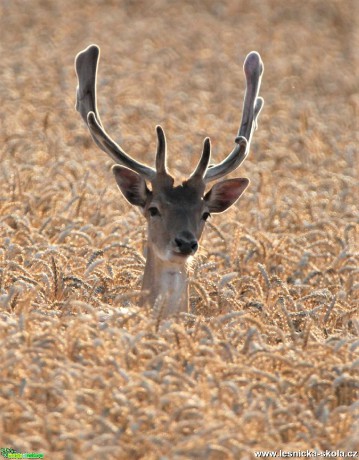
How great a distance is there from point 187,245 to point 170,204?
512mm

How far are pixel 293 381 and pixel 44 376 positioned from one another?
1.56 metres

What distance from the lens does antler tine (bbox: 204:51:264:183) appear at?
Result: 9758 millimetres

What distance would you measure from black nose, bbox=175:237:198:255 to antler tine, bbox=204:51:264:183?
0.85 meters

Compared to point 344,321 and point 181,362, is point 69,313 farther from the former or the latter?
point 344,321

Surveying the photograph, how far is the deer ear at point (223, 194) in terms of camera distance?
386 inches

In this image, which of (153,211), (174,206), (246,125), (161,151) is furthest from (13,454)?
(246,125)

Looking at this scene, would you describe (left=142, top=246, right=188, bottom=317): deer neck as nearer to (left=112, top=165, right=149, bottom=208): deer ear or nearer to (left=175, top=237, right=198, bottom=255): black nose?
(left=175, top=237, right=198, bottom=255): black nose

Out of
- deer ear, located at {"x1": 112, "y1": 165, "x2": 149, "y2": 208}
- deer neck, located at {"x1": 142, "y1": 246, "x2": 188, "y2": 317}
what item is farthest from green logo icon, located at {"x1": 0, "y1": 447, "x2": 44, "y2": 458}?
deer ear, located at {"x1": 112, "y1": 165, "x2": 149, "y2": 208}

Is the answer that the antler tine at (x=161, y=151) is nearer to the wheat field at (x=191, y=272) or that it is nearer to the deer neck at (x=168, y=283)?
the deer neck at (x=168, y=283)

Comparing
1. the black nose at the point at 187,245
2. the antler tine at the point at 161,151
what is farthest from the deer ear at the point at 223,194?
the black nose at the point at 187,245

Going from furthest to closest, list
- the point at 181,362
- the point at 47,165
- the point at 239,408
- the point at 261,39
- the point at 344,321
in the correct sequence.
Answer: the point at 261,39, the point at 47,165, the point at 344,321, the point at 181,362, the point at 239,408

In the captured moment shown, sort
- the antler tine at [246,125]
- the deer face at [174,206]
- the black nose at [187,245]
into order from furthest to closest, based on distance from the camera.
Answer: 1. the antler tine at [246,125]
2. the deer face at [174,206]
3. the black nose at [187,245]

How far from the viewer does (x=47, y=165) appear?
14.5 m

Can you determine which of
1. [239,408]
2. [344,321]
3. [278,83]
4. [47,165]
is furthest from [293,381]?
[278,83]
